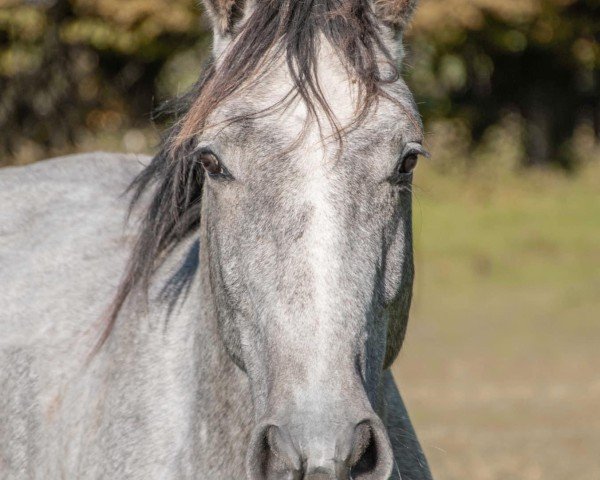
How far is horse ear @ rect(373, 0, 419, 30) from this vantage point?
134 inches

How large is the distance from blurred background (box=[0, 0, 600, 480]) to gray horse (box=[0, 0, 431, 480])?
3926 millimetres

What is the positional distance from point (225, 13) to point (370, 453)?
4.57 feet

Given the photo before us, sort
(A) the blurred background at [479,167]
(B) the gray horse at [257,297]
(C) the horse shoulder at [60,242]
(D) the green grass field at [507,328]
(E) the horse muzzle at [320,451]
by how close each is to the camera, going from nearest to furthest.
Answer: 1. (E) the horse muzzle at [320,451]
2. (B) the gray horse at [257,297]
3. (C) the horse shoulder at [60,242]
4. (D) the green grass field at [507,328]
5. (A) the blurred background at [479,167]

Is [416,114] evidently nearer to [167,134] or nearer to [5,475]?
[167,134]

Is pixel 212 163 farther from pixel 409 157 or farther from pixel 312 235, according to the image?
pixel 409 157

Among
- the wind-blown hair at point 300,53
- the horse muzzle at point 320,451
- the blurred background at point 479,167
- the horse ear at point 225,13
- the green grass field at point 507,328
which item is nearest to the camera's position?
the horse muzzle at point 320,451

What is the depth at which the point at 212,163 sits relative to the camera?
3154 millimetres

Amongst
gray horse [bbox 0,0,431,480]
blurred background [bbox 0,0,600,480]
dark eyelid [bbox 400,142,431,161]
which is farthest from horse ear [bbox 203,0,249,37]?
blurred background [bbox 0,0,600,480]

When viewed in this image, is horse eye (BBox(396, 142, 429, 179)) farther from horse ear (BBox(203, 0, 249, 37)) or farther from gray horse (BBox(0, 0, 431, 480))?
horse ear (BBox(203, 0, 249, 37))

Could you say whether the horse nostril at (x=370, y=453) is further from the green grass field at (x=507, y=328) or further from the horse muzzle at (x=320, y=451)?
the green grass field at (x=507, y=328)

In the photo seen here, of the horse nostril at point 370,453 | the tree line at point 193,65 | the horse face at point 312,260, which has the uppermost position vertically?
the horse face at point 312,260

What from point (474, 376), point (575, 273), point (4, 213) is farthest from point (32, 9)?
point (4, 213)

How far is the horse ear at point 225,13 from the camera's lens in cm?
339

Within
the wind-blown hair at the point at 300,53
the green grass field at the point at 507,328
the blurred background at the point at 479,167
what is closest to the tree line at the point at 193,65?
the blurred background at the point at 479,167
